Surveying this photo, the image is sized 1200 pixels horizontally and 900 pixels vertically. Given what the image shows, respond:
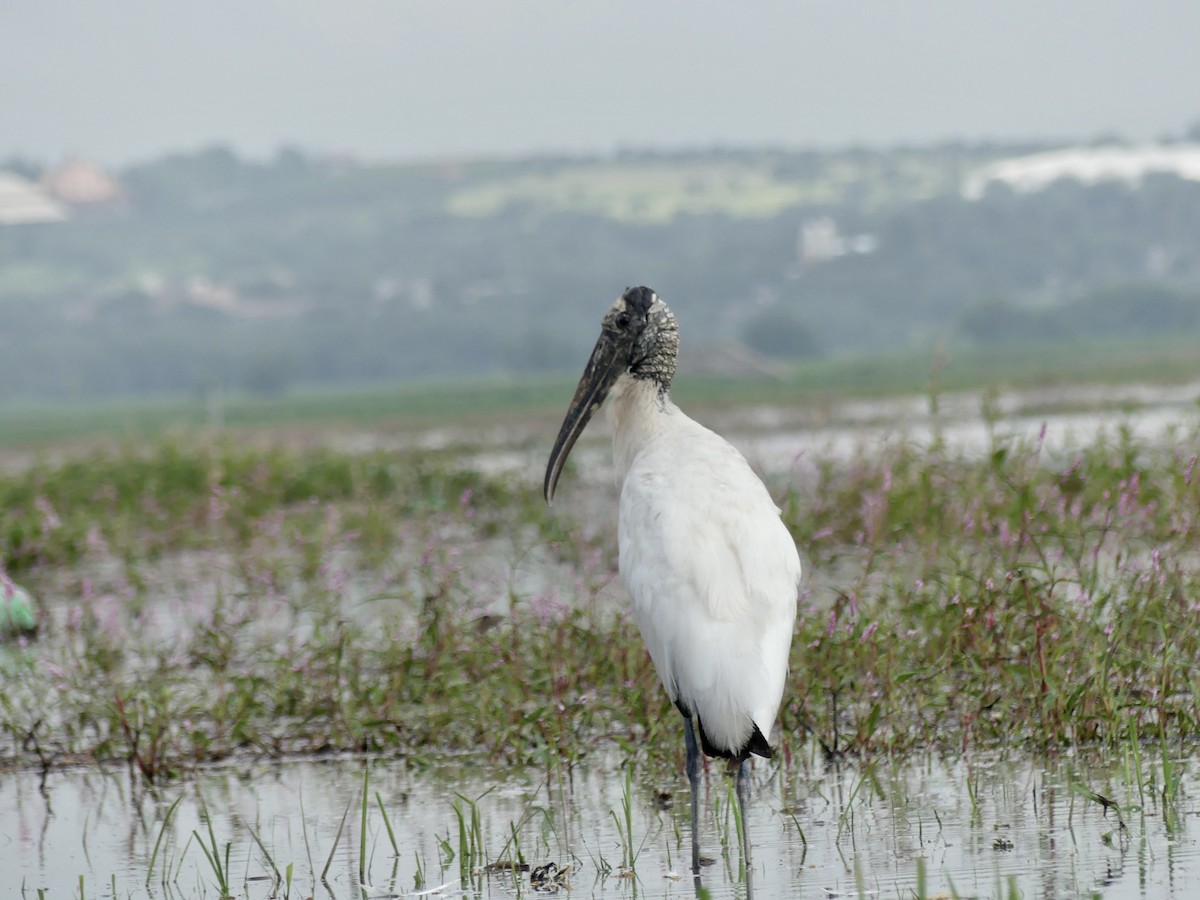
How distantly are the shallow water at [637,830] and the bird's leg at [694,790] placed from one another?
54 millimetres

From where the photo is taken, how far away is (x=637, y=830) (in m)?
5.06

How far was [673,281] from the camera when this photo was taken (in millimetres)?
127125

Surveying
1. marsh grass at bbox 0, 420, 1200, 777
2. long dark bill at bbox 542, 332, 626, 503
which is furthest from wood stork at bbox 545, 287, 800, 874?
marsh grass at bbox 0, 420, 1200, 777

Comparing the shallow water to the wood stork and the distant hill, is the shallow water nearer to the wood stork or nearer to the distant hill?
the wood stork

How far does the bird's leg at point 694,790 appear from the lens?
450 centimetres

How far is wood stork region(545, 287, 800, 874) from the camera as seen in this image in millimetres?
4332

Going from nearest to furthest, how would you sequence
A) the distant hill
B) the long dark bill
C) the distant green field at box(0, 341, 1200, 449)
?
the long dark bill < the distant green field at box(0, 341, 1200, 449) < the distant hill

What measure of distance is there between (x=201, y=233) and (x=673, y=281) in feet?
187

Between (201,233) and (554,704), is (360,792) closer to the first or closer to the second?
(554,704)

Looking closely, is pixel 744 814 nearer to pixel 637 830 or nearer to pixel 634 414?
pixel 637 830

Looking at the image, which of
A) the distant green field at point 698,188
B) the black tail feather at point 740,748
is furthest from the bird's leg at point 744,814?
the distant green field at point 698,188

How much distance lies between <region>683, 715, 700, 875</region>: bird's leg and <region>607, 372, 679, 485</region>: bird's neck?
101 centimetres

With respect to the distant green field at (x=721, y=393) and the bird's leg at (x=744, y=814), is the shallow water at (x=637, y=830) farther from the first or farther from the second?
the distant green field at (x=721, y=393)

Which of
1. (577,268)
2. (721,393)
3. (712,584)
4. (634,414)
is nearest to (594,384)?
(634,414)
